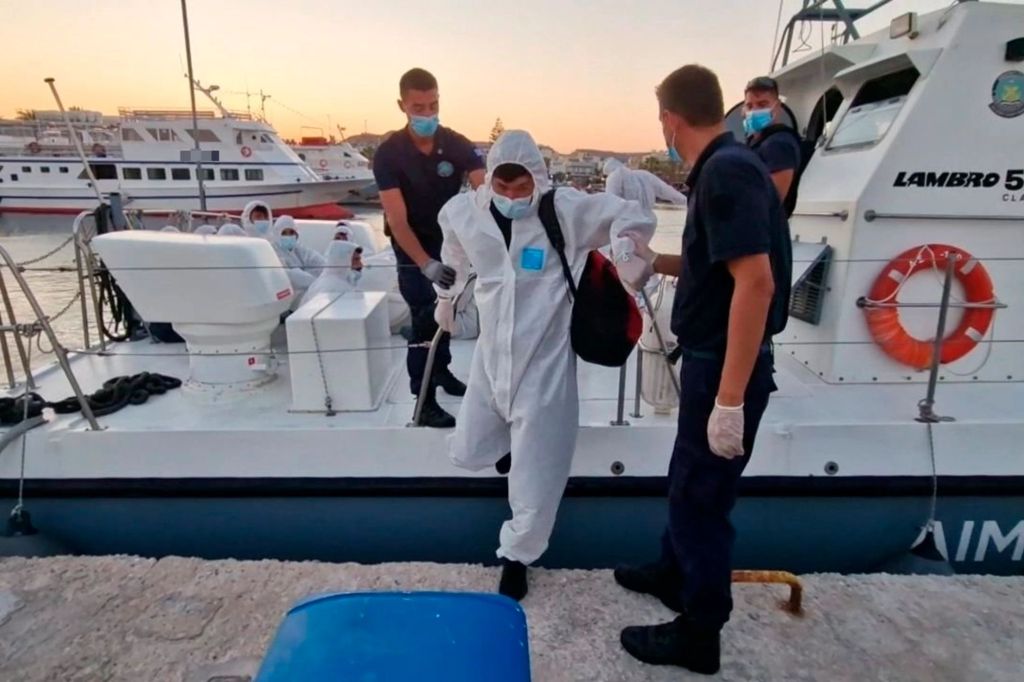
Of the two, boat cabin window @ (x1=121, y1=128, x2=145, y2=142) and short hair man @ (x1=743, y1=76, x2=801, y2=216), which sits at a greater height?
boat cabin window @ (x1=121, y1=128, x2=145, y2=142)

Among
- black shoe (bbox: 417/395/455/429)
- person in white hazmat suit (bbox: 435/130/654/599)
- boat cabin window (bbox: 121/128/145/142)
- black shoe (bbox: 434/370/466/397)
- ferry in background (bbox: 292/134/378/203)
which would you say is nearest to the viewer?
person in white hazmat suit (bbox: 435/130/654/599)

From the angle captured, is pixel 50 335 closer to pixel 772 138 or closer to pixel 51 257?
pixel 772 138

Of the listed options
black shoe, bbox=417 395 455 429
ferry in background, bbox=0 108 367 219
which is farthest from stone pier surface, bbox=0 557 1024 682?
ferry in background, bbox=0 108 367 219

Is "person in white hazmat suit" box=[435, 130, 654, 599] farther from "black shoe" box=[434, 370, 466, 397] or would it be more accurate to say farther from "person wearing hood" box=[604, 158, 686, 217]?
"person wearing hood" box=[604, 158, 686, 217]

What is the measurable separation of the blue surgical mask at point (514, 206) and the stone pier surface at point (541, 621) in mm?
1268

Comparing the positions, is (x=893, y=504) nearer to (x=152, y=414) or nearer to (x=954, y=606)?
(x=954, y=606)

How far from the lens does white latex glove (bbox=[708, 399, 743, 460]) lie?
1.53m

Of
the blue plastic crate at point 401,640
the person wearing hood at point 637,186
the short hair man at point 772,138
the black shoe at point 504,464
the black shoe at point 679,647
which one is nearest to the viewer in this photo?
the blue plastic crate at point 401,640

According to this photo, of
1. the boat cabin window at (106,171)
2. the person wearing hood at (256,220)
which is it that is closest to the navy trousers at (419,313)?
the person wearing hood at (256,220)

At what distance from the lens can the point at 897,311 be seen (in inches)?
115

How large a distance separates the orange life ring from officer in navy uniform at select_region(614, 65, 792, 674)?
156 centimetres

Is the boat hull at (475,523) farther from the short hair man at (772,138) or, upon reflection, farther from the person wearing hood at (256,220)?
the person wearing hood at (256,220)

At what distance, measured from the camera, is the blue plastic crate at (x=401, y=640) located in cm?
84

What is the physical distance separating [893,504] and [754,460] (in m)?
0.61
